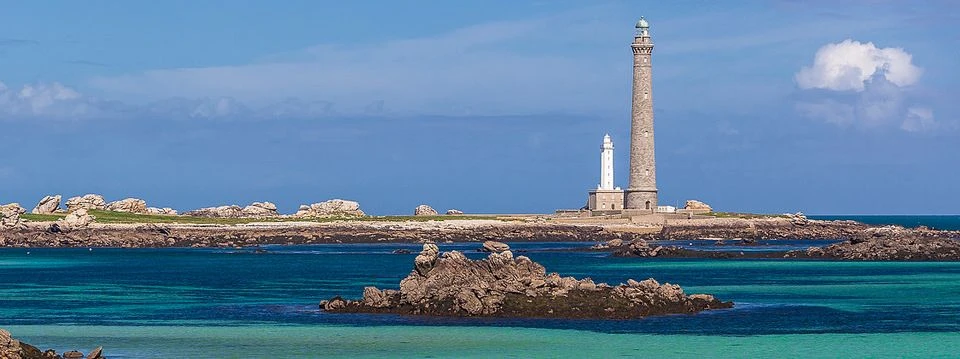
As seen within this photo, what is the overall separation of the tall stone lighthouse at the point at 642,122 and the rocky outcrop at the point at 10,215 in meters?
45.9

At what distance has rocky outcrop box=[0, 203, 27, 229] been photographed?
115 meters

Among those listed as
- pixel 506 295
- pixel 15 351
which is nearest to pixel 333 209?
pixel 506 295

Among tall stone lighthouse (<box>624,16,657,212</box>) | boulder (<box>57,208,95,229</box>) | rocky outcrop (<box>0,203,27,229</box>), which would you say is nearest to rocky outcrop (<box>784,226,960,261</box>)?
tall stone lighthouse (<box>624,16,657,212</box>)

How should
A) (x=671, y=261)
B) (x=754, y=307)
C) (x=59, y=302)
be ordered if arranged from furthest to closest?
(x=671, y=261)
(x=59, y=302)
(x=754, y=307)

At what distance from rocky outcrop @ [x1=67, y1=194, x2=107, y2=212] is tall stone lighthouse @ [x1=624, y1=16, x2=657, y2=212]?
147 feet

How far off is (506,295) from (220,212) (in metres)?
97.0

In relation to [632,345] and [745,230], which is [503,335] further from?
[745,230]

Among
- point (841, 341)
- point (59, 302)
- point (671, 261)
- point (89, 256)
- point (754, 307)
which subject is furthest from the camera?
point (89, 256)

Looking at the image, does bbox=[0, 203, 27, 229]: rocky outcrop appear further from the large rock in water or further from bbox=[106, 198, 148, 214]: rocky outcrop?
the large rock in water

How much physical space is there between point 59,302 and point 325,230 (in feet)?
218

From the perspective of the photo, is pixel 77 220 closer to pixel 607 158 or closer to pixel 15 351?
pixel 607 158

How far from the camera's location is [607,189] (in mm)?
122812

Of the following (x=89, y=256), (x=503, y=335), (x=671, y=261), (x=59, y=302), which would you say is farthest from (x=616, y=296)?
(x=89, y=256)

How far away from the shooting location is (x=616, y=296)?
140ft
